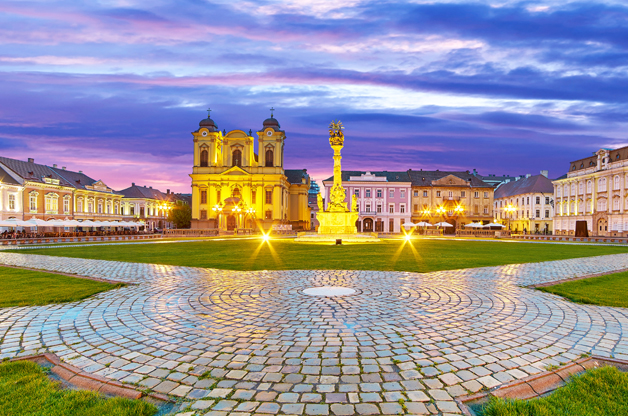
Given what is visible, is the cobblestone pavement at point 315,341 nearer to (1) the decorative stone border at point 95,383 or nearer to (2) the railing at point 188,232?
A: (1) the decorative stone border at point 95,383

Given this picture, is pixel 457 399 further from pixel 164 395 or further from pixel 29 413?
pixel 29 413

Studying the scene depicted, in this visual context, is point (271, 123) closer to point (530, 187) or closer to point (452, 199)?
point (452, 199)

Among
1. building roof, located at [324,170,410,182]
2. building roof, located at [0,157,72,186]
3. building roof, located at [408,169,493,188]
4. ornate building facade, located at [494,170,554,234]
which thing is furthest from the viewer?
ornate building facade, located at [494,170,554,234]

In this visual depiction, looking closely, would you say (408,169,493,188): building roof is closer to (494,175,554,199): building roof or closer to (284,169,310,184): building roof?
(494,175,554,199): building roof

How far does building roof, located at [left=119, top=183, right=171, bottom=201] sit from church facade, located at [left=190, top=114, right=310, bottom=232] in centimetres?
2575

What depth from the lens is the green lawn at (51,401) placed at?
3.29 meters

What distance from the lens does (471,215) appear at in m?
70.6

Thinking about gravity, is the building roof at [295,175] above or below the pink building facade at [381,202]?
above

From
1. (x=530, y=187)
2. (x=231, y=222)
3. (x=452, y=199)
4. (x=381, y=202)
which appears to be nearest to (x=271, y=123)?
(x=231, y=222)

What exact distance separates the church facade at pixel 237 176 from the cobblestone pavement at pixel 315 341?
5885cm

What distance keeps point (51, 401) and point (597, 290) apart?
11609mm

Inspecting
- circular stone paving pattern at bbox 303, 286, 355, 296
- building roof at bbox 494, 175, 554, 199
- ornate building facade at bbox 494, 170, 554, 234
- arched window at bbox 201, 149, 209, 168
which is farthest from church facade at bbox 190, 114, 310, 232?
circular stone paving pattern at bbox 303, 286, 355, 296

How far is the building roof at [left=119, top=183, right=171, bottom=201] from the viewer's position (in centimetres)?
8594

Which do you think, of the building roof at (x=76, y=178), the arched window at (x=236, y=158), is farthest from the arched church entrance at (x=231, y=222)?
the building roof at (x=76, y=178)
